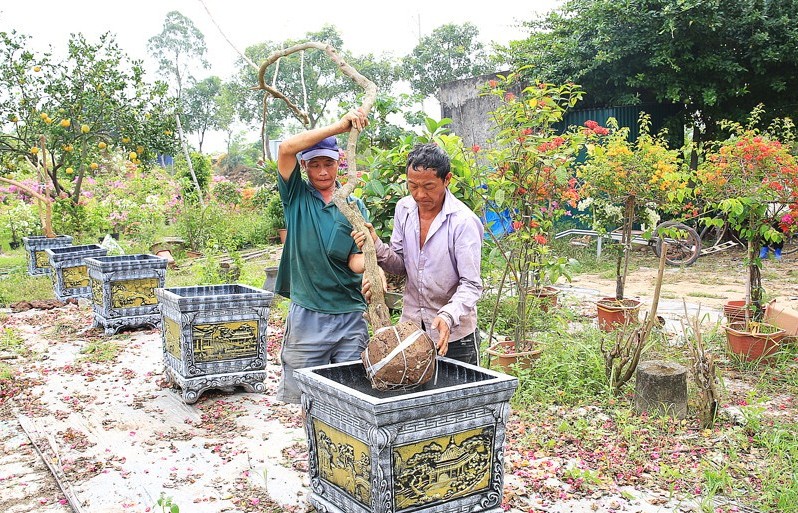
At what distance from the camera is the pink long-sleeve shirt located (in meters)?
2.72

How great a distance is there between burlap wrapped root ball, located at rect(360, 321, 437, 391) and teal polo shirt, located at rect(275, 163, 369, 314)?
0.63 meters

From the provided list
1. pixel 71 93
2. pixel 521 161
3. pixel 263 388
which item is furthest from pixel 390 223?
pixel 71 93

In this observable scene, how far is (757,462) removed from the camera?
136 inches

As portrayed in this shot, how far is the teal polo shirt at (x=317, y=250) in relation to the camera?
3.04m

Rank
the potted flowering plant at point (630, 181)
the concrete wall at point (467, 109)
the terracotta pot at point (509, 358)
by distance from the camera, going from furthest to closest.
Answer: the concrete wall at point (467, 109) < the potted flowering plant at point (630, 181) < the terracotta pot at point (509, 358)

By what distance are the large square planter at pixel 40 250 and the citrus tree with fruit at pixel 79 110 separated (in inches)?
28.5

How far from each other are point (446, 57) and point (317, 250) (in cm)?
2531

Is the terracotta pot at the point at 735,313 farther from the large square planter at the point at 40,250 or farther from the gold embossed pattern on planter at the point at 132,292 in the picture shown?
the large square planter at the point at 40,250

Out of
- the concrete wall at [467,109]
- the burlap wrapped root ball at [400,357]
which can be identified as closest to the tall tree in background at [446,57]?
the concrete wall at [467,109]

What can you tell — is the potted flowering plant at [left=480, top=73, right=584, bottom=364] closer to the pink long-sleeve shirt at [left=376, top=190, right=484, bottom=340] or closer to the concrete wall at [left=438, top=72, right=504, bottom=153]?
the pink long-sleeve shirt at [left=376, top=190, right=484, bottom=340]

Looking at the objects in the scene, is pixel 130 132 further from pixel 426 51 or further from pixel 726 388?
pixel 426 51

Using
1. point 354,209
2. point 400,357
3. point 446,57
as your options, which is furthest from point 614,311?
point 446,57

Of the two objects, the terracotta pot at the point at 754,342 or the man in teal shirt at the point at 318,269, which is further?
the terracotta pot at the point at 754,342

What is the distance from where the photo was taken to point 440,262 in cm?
278
